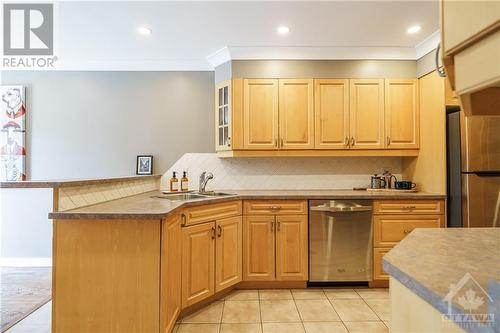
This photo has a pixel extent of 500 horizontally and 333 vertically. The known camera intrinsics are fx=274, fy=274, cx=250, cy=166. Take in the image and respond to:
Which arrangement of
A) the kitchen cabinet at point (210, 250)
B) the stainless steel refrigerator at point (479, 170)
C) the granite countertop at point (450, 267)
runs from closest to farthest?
the granite countertop at point (450, 267)
the kitchen cabinet at point (210, 250)
the stainless steel refrigerator at point (479, 170)

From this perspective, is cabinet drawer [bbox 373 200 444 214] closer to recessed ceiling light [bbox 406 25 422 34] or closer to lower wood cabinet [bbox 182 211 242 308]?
lower wood cabinet [bbox 182 211 242 308]

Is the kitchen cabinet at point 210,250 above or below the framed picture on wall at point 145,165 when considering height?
below

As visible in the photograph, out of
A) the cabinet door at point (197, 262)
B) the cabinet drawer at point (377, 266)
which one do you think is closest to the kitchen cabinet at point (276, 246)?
the cabinet door at point (197, 262)

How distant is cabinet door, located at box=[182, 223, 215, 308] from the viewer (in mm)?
2133

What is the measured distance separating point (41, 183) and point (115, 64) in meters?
2.22

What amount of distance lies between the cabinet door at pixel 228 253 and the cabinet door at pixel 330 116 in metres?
1.28

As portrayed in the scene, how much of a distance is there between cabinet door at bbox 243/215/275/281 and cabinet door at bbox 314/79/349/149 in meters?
1.05

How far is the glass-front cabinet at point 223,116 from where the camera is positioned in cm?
306

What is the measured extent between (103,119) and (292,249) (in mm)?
2746

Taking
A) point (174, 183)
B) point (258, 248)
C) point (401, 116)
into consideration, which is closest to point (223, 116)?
point (174, 183)

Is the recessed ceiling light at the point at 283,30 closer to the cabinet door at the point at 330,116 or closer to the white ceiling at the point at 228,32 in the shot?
the white ceiling at the point at 228,32

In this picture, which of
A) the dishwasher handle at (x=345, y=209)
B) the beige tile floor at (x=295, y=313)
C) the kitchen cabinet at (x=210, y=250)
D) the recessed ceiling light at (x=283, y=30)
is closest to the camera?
the beige tile floor at (x=295, y=313)

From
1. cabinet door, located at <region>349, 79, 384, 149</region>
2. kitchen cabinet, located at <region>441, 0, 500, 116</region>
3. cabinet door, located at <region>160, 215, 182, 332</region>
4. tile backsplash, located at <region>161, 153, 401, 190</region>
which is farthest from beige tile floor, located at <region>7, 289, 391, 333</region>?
kitchen cabinet, located at <region>441, 0, 500, 116</region>

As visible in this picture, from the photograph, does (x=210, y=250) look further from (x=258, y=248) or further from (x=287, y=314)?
(x=287, y=314)
